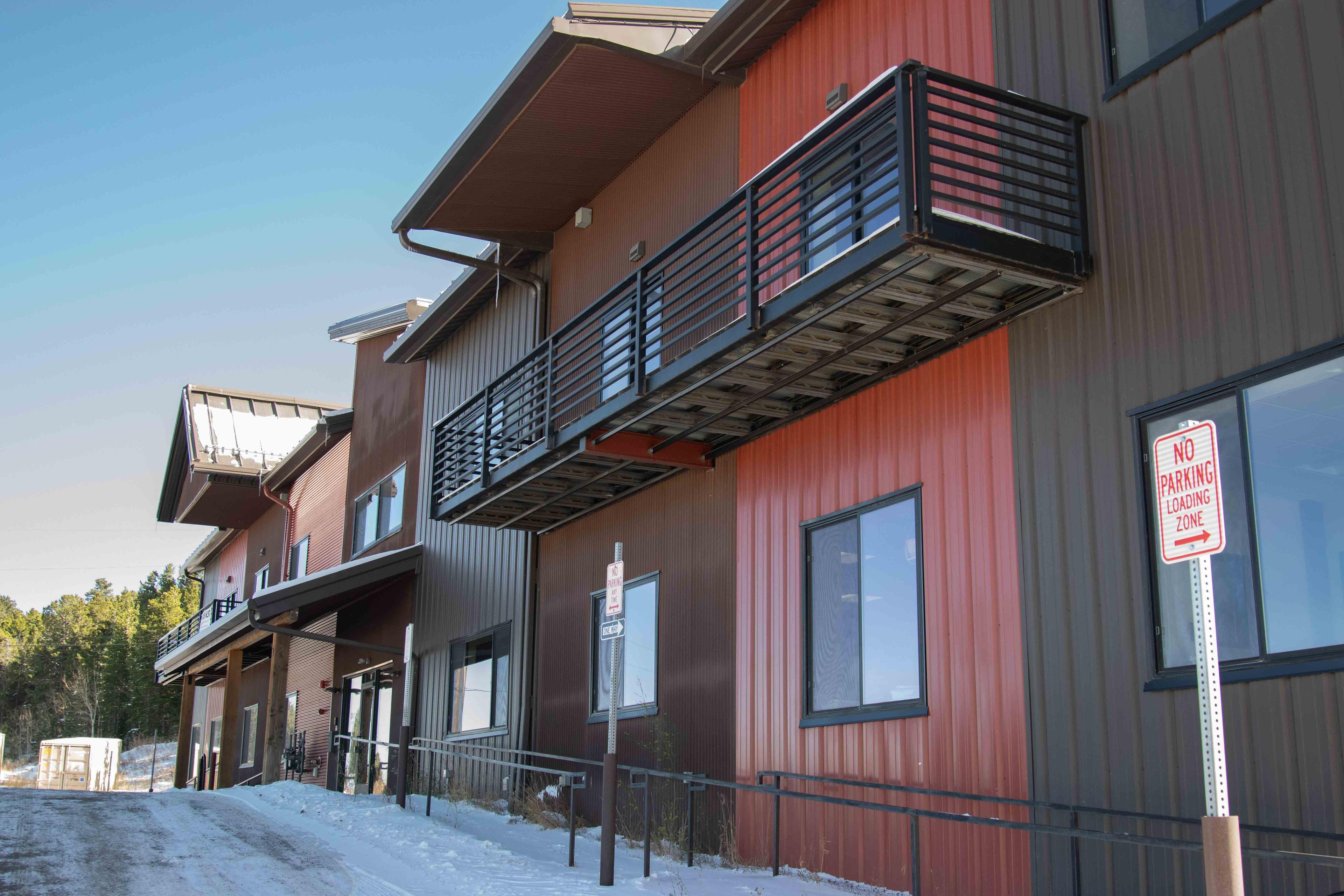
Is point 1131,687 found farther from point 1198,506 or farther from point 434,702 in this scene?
point 434,702

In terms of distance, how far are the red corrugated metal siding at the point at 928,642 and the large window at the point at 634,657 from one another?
2309 mm

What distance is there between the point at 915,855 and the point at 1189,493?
5110mm

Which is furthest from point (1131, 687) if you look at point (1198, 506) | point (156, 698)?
A: point (156, 698)

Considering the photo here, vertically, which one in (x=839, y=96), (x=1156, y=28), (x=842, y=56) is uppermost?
(x=842, y=56)

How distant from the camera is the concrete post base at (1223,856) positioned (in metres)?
4.00

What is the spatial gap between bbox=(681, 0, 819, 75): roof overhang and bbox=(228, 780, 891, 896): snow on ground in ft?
27.7

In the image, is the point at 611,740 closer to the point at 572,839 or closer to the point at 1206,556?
the point at 572,839

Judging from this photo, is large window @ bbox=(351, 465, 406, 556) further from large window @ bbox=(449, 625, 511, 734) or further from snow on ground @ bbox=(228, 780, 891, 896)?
snow on ground @ bbox=(228, 780, 891, 896)

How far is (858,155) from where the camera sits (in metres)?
9.27

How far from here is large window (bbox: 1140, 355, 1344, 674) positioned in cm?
689

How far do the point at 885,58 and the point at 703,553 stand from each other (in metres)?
5.43

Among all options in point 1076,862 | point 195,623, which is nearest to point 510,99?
point 1076,862

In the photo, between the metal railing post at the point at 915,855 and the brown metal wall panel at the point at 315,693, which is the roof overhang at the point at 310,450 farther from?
the metal railing post at the point at 915,855

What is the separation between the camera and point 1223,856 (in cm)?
402
